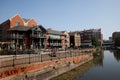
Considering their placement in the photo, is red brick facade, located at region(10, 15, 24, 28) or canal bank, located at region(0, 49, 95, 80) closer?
canal bank, located at region(0, 49, 95, 80)

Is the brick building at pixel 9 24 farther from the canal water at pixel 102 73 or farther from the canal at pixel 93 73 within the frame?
the canal water at pixel 102 73

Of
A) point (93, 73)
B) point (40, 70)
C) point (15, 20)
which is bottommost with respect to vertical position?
point (93, 73)

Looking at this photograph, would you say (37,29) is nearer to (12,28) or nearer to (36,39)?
(36,39)

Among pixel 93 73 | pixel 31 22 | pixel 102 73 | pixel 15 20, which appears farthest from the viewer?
pixel 31 22

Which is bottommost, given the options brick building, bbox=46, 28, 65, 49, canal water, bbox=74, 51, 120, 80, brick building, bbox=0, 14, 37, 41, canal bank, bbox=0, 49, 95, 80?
canal water, bbox=74, 51, 120, 80

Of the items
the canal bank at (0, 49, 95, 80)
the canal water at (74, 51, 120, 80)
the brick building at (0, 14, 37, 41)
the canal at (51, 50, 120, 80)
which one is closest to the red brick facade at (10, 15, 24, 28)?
the brick building at (0, 14, 37, 41)

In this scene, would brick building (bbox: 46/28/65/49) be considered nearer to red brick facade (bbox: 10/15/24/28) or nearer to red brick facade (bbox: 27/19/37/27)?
red brick facade (bbox: 27/19/37/27)

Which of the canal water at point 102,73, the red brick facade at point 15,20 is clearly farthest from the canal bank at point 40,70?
the red brick facade at point 15,20

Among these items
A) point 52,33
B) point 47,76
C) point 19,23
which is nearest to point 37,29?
point 19,23

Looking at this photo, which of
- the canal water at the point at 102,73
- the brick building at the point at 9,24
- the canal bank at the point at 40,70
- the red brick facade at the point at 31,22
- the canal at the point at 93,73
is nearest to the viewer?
the canal bank at the point at 40,70

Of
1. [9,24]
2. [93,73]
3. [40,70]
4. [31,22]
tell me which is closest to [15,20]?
[9,24]

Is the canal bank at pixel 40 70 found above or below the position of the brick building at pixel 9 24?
below

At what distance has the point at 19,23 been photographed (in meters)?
54.8

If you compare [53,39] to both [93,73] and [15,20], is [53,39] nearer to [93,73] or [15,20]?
[15,20]
